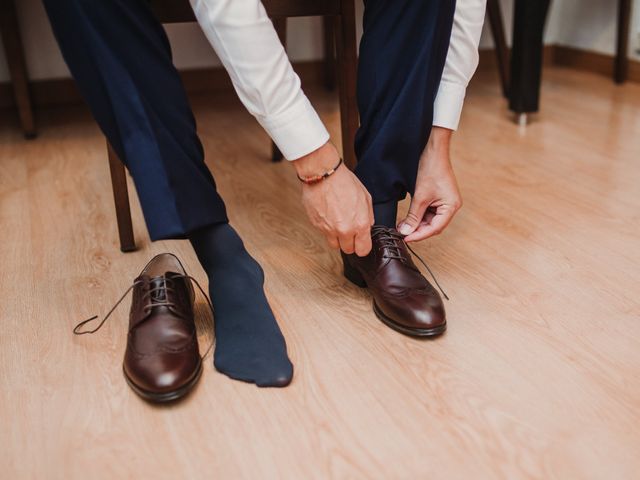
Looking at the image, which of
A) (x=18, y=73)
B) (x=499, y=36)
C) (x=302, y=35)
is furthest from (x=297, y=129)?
(x=302, y=35)

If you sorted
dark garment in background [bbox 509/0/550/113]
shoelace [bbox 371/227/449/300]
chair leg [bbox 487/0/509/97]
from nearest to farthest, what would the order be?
shoelace [bbox 371/227/449/300]
dark garment in background [bbox 509/0/550/113]
chair leg [bbox 487/0/509/97]

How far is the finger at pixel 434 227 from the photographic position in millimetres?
817

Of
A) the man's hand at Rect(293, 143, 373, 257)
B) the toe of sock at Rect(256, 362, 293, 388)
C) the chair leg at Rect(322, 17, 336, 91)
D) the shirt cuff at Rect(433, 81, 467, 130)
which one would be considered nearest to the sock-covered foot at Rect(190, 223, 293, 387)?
the toe of sock at Rect(256, 362, 293, 388)

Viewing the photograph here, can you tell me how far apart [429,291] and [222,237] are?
26 cm

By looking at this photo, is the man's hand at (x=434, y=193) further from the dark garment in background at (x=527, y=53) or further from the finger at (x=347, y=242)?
the dark garment in background at (x=527, y=53)

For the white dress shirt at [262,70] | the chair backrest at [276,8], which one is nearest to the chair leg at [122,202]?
the chair backrest at [276,8]

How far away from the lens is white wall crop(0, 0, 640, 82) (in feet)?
6.26

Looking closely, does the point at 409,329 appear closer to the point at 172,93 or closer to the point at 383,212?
the point at 383,212

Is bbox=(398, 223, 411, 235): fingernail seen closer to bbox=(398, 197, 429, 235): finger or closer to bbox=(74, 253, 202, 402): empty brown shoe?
bbox=(398, 197, 429, 235): finger

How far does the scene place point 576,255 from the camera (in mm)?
945

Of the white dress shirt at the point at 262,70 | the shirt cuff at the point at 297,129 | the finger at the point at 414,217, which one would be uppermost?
the white dress shirt at the point at 262,70

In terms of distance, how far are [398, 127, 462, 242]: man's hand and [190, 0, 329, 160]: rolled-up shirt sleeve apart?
193 millimetres

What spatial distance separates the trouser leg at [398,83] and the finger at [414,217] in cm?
2

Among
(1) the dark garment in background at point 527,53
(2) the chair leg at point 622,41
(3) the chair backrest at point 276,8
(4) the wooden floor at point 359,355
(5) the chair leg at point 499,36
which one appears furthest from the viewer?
(2) the chair leg at point 622,41
